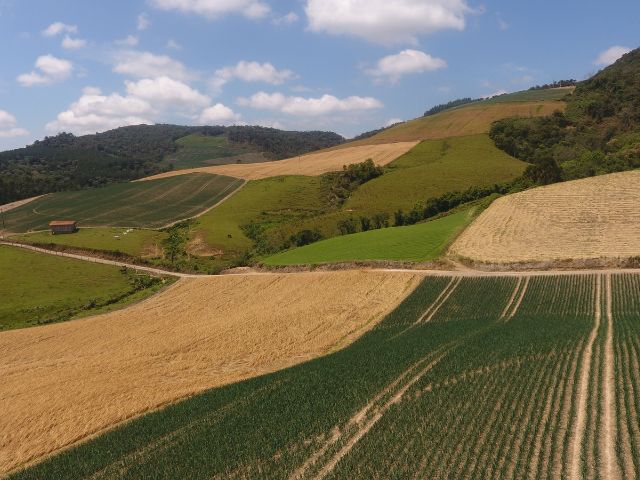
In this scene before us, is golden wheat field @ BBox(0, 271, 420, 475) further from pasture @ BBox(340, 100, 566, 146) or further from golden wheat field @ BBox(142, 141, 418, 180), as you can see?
pasture @ BBox(340, 100, 566, 146)

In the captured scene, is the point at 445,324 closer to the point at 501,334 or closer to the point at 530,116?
the point at 501,334

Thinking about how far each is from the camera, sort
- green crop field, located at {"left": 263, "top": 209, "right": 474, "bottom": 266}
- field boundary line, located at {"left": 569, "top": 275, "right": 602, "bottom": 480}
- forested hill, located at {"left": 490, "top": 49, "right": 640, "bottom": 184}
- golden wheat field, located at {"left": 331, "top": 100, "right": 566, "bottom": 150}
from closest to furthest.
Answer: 1. field boundary line, located at {"left": 569, "top": 275, "right": 602, "bottom": 480}
2. green crop field, located at {"left": 263, "top": 209, "right": 474, "bottom": 266}
3. forested hill, located at {"left": 490, "top": 49, "right": 640, "bottom": 184}
4. golden wheat field, located at {"left": 331, "top": 100, "right": 566, "bottom": 150}

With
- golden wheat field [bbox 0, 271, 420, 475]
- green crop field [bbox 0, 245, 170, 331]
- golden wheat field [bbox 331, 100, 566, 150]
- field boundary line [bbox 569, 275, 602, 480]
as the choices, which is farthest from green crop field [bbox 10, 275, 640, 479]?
golden wheat field [bbox 331, 100, 566, 150]

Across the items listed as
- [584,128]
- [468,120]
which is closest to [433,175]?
[584,128]

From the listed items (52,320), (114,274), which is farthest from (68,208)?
(52,320)

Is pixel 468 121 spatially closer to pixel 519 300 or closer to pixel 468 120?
pixel 468 120

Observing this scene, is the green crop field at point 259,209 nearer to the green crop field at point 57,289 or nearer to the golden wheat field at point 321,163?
the golden wheat field at point 321,163

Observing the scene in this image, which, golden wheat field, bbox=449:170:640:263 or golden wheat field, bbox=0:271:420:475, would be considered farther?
golden wheat field, bbox=449:170:640:263
